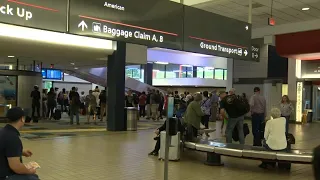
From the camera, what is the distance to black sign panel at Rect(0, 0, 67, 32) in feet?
14.4

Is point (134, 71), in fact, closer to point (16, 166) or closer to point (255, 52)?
point (255, 52)

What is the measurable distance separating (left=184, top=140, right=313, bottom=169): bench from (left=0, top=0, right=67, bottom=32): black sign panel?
4.13 m

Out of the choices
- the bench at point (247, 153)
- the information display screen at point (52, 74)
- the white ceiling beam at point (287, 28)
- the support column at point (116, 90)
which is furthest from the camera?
the information display screen at point (52, 74)

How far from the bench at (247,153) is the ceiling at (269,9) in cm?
479

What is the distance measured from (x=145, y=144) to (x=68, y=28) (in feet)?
19.4

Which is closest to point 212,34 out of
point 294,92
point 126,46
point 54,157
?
point 54,157

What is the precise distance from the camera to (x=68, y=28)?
16.1ft

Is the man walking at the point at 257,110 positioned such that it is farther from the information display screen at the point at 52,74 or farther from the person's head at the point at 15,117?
the information display screen at the point at 52,74

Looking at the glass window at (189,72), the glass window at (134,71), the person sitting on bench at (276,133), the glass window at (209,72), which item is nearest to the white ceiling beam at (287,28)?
the person sitting on bench at (276,133)

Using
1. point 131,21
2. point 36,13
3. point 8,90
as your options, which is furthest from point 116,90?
point 36,13

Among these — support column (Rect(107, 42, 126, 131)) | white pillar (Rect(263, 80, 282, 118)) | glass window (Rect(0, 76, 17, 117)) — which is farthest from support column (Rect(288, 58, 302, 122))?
glass window (Rect(0, 76, 17, 117))

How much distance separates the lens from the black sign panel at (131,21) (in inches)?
197

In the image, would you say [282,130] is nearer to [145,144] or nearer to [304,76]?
Answer: [145,144]

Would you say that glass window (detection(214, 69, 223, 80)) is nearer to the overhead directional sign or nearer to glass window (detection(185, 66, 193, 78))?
glass window (detection(185, 66, 193, 78))
